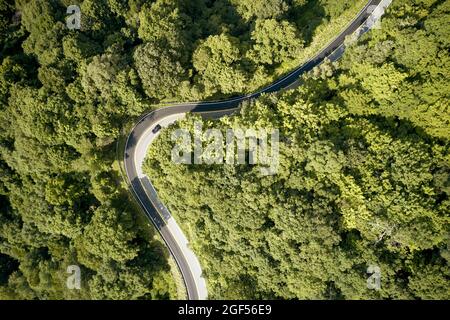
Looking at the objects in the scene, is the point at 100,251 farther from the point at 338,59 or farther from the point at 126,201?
the point at 338,59

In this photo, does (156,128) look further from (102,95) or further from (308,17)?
(308,17)

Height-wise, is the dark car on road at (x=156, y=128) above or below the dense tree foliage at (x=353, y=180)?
above

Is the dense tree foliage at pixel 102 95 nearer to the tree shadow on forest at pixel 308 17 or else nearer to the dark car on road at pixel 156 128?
the tree shadow on forest at pixel 308 17

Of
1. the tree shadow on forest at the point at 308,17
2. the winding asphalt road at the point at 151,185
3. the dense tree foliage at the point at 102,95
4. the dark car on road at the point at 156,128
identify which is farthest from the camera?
the dark car on road at the point at 156,128

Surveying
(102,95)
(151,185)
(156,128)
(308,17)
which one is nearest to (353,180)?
(308,17)

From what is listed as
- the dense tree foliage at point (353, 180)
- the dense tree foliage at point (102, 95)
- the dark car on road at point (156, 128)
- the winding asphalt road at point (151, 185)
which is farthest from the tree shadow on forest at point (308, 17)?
the dark car on road at point (156, 128)

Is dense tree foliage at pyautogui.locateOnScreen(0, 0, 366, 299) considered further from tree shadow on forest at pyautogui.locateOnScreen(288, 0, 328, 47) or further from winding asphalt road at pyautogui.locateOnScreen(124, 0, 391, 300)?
winding asphalt road at pyautogui.locateOnScreen(124, 0, 391, 300)
